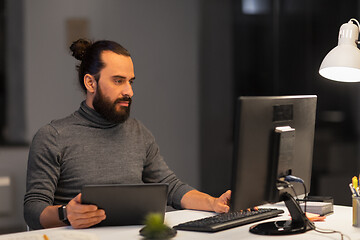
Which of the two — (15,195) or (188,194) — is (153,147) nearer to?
(188,194)

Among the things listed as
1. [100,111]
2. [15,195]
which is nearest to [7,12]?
[15,195]

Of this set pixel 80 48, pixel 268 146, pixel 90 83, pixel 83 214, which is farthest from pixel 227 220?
pixel 80 48

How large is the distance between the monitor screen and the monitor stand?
1.8 inches

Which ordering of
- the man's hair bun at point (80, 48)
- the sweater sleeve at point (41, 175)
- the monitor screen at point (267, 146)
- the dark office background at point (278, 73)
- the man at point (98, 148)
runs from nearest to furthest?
the monitor screen at point (267, 146) < the sweater sleeve at point (41, 175) < the man at point (98, 148) < the man's hair bun at point (80, 48) < the dark office background at point (278, 73)

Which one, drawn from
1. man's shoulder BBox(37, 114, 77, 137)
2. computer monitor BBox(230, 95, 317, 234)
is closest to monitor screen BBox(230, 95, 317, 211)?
computer monitor BBox(230, 95, 317, 234)

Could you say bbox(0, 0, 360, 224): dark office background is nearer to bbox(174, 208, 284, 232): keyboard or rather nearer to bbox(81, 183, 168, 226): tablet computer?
bbox(174, 208, 284, 232): keyboard

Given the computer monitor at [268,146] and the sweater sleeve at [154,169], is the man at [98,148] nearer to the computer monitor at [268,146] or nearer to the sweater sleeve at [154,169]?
the sweater sleeve at [154,169]

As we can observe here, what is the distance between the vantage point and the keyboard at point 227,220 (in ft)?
5.97

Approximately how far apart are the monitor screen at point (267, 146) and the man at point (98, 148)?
387mm

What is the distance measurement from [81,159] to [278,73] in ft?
7.15

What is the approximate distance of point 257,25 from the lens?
427 cm

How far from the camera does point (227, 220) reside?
1903 millimetres

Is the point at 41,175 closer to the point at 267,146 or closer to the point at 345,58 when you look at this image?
the point at 267,146

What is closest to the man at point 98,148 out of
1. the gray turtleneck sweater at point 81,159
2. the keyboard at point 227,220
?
the gray turtleneck sweater at point 81,159
